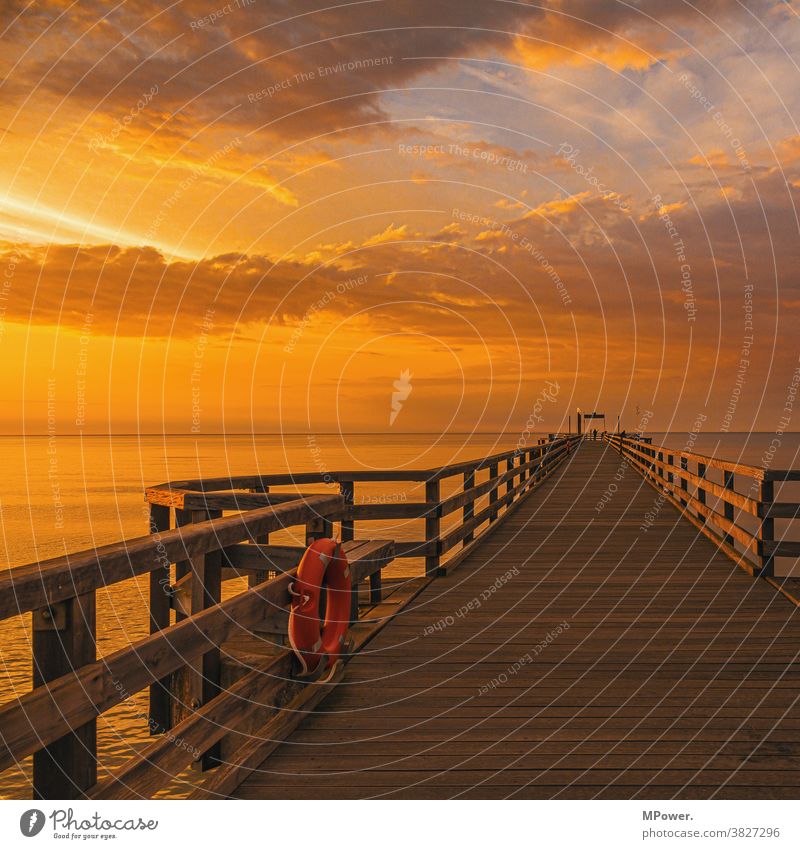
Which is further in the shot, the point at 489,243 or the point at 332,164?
the point at 489,243

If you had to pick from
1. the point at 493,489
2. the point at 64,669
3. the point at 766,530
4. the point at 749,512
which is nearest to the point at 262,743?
the point at 64,669

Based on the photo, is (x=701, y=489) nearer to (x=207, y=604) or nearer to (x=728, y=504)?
(x=728, y=504)

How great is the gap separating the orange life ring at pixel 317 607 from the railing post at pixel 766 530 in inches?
186

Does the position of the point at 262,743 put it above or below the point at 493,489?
below

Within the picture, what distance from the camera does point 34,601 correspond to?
87.9 inches

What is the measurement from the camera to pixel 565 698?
14.6ft

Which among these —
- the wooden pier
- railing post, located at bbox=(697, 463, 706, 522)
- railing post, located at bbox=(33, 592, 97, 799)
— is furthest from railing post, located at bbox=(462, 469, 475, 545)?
railing post, located at bbox=(33, 592, 97, 799)

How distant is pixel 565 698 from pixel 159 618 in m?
3.38

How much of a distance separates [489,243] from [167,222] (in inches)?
434

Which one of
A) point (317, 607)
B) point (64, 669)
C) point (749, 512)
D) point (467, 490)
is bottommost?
point (317, 607)

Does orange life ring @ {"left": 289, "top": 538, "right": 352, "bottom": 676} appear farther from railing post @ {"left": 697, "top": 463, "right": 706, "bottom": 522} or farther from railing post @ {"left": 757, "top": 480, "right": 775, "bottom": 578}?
railing post @ {"left": 697, "top": 463, "right": 706, "bottom": 522}

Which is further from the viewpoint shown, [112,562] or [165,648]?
[165,648]
